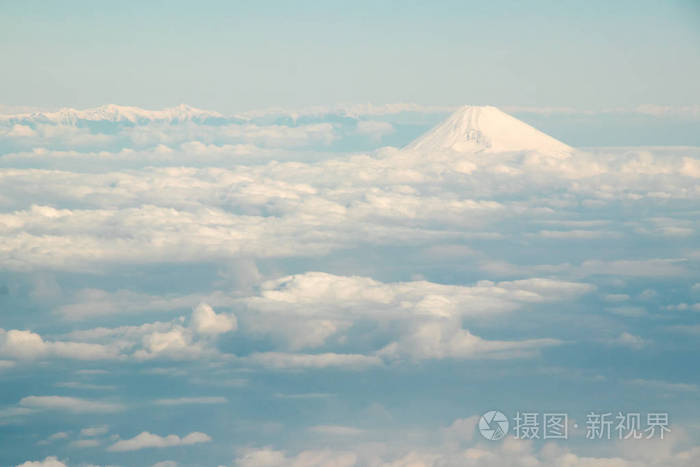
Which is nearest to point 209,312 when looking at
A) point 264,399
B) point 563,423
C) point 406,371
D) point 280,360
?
point 280,360

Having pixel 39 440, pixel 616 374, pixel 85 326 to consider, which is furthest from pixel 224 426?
pixel 616 374

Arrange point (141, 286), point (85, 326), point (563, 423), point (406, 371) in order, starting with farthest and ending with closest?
point (141, 286) → point (85, 326) → point (406, 371) → point (563, 423)

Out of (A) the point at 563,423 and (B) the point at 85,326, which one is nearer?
(A) the point at 563,423

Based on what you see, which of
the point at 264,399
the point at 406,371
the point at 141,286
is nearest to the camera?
the point at 264,399

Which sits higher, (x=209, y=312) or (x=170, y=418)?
(x=209, y=312)

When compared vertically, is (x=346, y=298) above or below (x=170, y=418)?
above

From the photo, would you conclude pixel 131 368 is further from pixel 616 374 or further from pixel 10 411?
pixel 616 374

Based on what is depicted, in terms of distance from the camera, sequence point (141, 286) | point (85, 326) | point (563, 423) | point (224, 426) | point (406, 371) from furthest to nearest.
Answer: point (141, 286) → point (85, 326) → point (406, 371) → point (224, 426) → point (563, 423)

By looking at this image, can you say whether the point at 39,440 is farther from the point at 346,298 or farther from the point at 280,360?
the point at 346,298

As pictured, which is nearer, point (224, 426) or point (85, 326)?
point (224, 426)
